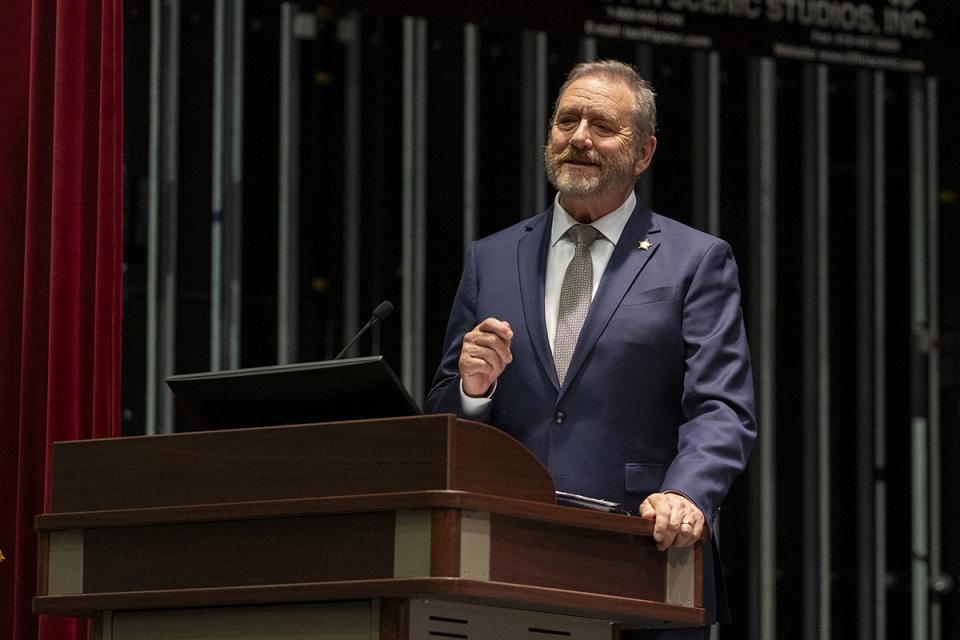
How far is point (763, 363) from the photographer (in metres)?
5.25

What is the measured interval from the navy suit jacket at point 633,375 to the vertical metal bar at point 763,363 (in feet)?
7.94

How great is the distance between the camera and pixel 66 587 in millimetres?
2320

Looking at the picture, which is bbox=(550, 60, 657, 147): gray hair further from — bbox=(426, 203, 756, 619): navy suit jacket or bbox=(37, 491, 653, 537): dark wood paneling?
bbox=(37, 491, 653, 537): dark wood paneling

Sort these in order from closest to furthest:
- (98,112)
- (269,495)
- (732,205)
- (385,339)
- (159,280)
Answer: (269,495)
(98,112)
(159,280)
(385,339)
(732,205)

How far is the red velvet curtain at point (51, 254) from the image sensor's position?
335cm

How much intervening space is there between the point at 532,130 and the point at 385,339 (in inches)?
31.8

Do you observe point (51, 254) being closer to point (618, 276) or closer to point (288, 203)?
point (618, 276)

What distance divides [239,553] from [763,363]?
331 centimetres

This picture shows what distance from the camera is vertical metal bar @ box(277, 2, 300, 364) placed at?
4.75m

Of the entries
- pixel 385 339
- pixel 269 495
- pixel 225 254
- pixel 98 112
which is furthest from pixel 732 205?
→ pixel 269 495
